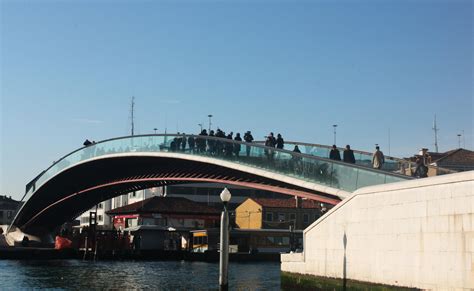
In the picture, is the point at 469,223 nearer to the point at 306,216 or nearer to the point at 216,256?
the point at 216,256

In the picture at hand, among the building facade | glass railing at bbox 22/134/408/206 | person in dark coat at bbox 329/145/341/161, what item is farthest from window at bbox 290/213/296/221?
person in dark coat at bbox 329/145/341/161

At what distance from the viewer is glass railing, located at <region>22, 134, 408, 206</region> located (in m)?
22.6

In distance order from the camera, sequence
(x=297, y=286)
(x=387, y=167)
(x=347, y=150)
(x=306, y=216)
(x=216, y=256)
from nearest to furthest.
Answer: (x=297, y=286) < (x=387, y=167) < (x=347, y=150) < (x=216, y=256) < (x=306, y=216)

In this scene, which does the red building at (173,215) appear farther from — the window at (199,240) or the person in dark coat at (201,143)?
the person in dark coat at (201,143)

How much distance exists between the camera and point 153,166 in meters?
43.1

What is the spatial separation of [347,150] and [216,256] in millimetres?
27345

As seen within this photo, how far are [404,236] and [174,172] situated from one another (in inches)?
1006

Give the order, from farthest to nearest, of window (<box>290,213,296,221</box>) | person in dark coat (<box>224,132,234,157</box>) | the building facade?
window (<box>290,213,296,221</box>), the building facade, person in dark coat (<box>224,132,234,157</box>)

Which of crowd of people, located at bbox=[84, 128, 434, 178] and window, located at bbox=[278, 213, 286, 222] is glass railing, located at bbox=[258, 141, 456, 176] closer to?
crowd of people, located at bbox=[84, 128, 434, 178]

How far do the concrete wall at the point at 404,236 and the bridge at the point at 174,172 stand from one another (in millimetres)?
2263

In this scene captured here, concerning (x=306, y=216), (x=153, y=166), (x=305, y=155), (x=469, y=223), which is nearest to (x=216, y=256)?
(x=153, y=166)

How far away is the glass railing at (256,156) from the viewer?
74.1 feet

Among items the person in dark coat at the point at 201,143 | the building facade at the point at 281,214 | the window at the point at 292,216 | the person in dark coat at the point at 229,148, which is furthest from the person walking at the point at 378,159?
the window at the point at 292,216

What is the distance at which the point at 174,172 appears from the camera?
135 feet
